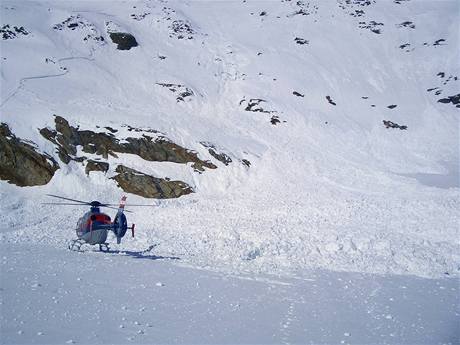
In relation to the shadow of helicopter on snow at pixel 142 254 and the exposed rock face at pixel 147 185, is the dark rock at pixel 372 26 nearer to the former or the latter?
the exposed rock face at pixel 147 185

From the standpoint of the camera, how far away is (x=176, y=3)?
59.2 metres

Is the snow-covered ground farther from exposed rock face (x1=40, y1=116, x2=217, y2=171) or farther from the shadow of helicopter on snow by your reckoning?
exposed rock face (x1=40, y1=116, x2=217, y2=171)

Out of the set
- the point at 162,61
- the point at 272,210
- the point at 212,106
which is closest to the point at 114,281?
the point at 272,210

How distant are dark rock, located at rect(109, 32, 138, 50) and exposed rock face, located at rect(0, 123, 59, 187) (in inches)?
855

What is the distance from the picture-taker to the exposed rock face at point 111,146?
24531 mm

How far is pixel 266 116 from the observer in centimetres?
3569

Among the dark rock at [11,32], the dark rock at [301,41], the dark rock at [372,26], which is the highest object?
the dark rock at [372,26]

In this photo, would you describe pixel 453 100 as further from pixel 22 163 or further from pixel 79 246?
pixel 79 246

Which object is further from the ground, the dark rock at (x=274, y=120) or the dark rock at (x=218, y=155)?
the dark rock at (x=218, y=155)

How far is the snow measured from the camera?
342 inches

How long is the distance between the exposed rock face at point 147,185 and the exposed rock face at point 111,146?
186 cm

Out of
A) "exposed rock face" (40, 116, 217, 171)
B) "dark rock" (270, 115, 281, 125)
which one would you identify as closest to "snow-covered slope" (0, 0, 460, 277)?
"dark rock" (270, 115, 281, 125)

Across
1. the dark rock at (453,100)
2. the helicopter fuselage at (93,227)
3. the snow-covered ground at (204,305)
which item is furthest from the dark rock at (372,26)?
the helicopter fuselage at (93,227)

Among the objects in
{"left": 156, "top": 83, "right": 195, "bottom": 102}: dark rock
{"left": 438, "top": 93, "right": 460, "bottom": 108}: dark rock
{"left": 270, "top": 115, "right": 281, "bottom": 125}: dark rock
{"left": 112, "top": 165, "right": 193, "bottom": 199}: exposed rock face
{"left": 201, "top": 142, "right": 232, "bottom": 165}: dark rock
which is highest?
{"left": 438, "top": 93, "right": 460, "bottom": 108}: dark rock
